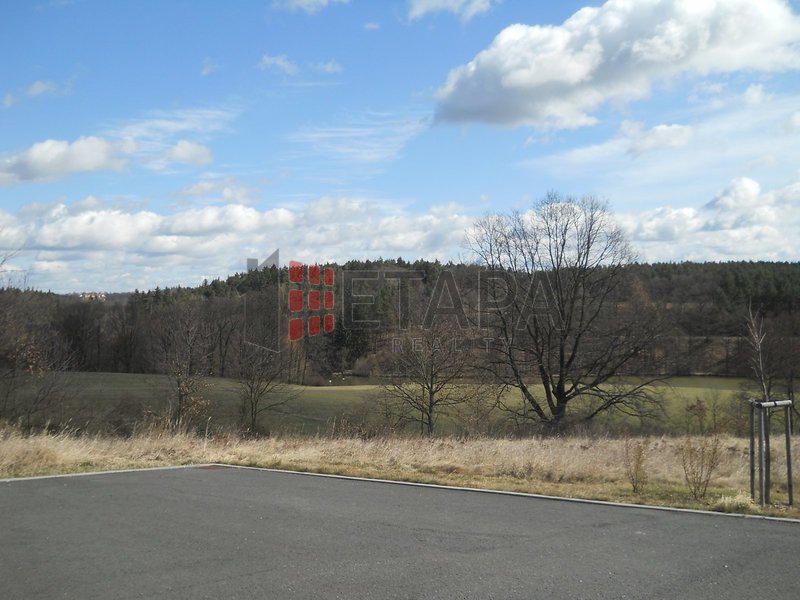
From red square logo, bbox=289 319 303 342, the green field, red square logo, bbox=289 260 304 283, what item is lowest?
the green field

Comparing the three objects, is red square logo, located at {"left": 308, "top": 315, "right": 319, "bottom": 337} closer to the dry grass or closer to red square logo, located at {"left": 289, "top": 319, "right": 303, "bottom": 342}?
red square logo, located at {"left": 289, "top": 319, "right": 303, "bottom": 342}

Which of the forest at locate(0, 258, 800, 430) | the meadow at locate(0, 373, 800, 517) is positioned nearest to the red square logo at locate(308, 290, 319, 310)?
the forest at locate(0, 258, 800, 430)

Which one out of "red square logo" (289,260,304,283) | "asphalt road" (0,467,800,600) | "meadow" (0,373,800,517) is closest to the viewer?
"asphalt road" (0,467,800,600)

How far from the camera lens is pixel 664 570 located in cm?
626

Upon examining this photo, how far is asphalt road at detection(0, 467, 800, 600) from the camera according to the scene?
569cm

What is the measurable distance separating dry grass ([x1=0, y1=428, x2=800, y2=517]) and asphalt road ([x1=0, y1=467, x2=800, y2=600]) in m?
1.60

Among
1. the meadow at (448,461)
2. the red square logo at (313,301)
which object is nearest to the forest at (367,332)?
the red square logo at (313,301)

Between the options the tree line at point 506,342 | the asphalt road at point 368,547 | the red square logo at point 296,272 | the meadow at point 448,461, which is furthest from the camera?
the red square logo at point 296,272

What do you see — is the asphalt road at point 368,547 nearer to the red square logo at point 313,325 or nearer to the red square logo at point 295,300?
the red square logo at point 295,300

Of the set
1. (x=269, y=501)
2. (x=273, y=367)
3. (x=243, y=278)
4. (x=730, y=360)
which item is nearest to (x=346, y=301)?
(x=273, y=367)

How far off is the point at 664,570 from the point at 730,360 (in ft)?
202

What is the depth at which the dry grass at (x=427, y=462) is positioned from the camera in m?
11.5

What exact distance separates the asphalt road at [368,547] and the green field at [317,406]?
24.8 metres

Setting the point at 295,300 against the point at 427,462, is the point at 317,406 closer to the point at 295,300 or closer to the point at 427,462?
the point at 295,300
